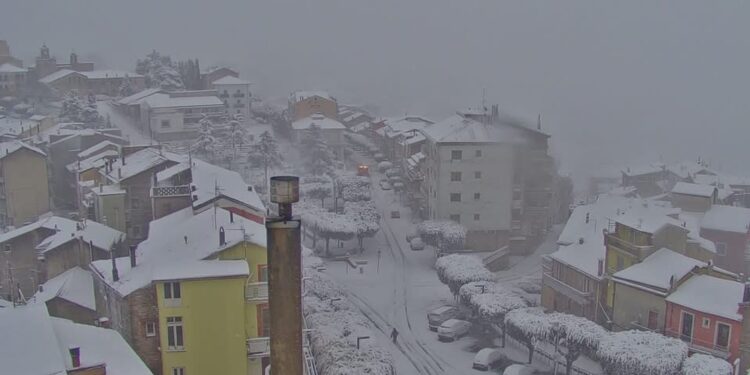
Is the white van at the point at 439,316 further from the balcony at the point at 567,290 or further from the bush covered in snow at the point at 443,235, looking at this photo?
the bush covered in snow at the point at 443,235

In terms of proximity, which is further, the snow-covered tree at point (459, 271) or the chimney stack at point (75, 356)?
the snow-covered tree at point (459, 271)

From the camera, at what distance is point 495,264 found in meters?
42.6

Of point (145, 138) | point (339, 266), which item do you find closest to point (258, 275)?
point (339, 266)

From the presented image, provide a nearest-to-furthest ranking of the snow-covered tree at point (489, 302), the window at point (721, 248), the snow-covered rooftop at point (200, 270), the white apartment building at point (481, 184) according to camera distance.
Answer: the snow-covered rooftop at point (200, 270), the snow-covered tree at point (489, 302), the window at point (721, 248), the white apartment building at point (481, 184)

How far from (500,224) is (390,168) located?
63.6ft

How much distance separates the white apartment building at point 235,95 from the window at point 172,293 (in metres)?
59.3

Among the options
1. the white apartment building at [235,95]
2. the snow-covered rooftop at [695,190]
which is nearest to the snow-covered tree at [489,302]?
the snow-covered rooftop at [695,190]

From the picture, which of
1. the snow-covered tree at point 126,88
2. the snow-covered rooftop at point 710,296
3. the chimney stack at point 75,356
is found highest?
the snow-covered tree at point 126,88

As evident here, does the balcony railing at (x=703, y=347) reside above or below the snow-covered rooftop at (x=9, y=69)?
below

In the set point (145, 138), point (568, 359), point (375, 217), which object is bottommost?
point (568, 359)

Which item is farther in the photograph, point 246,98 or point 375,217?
point 246,98

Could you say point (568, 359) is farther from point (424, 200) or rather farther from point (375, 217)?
point (424, 200)

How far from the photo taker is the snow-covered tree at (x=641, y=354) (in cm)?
2417

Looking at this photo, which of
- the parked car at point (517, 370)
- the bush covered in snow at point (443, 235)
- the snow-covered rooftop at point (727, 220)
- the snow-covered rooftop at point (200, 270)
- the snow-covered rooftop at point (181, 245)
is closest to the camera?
the snow-covered rooftop at point (200, 270)
